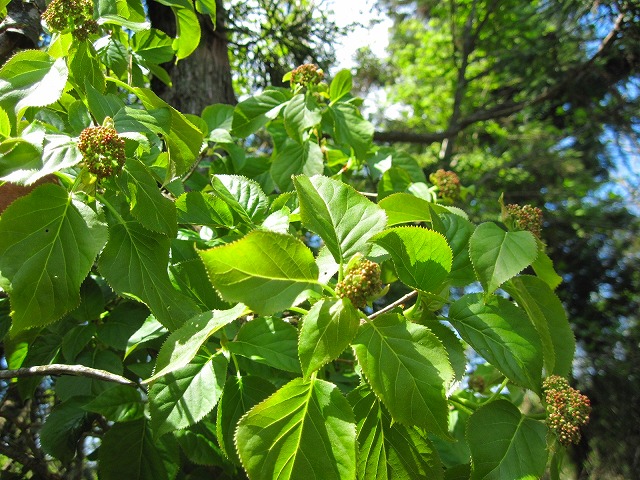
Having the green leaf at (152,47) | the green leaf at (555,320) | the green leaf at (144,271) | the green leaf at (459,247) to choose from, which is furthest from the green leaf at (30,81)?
the green leaf at (555,320)

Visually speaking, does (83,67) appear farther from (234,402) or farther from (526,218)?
(526,218)

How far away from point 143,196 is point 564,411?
0.93 m

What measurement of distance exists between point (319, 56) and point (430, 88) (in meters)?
7.02

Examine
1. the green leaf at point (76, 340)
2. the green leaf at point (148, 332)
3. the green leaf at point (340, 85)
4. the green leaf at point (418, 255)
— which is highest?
the green leaf at point (340, 85)

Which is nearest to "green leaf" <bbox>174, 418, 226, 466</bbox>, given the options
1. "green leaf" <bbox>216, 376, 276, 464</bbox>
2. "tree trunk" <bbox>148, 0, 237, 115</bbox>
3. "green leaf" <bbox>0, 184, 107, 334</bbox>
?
"green leaf" <bbox>216, 376, 276, 464</bbox>

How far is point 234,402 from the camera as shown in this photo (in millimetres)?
1026

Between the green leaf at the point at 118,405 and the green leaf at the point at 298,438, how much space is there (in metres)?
0.52

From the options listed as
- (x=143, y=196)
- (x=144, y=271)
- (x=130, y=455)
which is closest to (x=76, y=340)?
(x=130, y=455)

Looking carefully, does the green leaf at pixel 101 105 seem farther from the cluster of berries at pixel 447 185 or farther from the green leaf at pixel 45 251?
the cluster of berries at pixel 447 185

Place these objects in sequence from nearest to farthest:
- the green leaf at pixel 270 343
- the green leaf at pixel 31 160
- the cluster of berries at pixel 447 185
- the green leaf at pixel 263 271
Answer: the green leaf at pixel 263 271
the green leaf at pixel 31 160
the green leaf at pixel 270 343
the cluster of berries at pixel 447 185

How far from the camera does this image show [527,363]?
893 millimetres

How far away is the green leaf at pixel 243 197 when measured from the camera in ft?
3.96

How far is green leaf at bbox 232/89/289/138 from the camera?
1728mm

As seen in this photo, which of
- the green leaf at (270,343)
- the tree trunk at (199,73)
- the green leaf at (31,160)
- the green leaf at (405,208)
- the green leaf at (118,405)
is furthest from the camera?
the tree trunk at (199,73)
